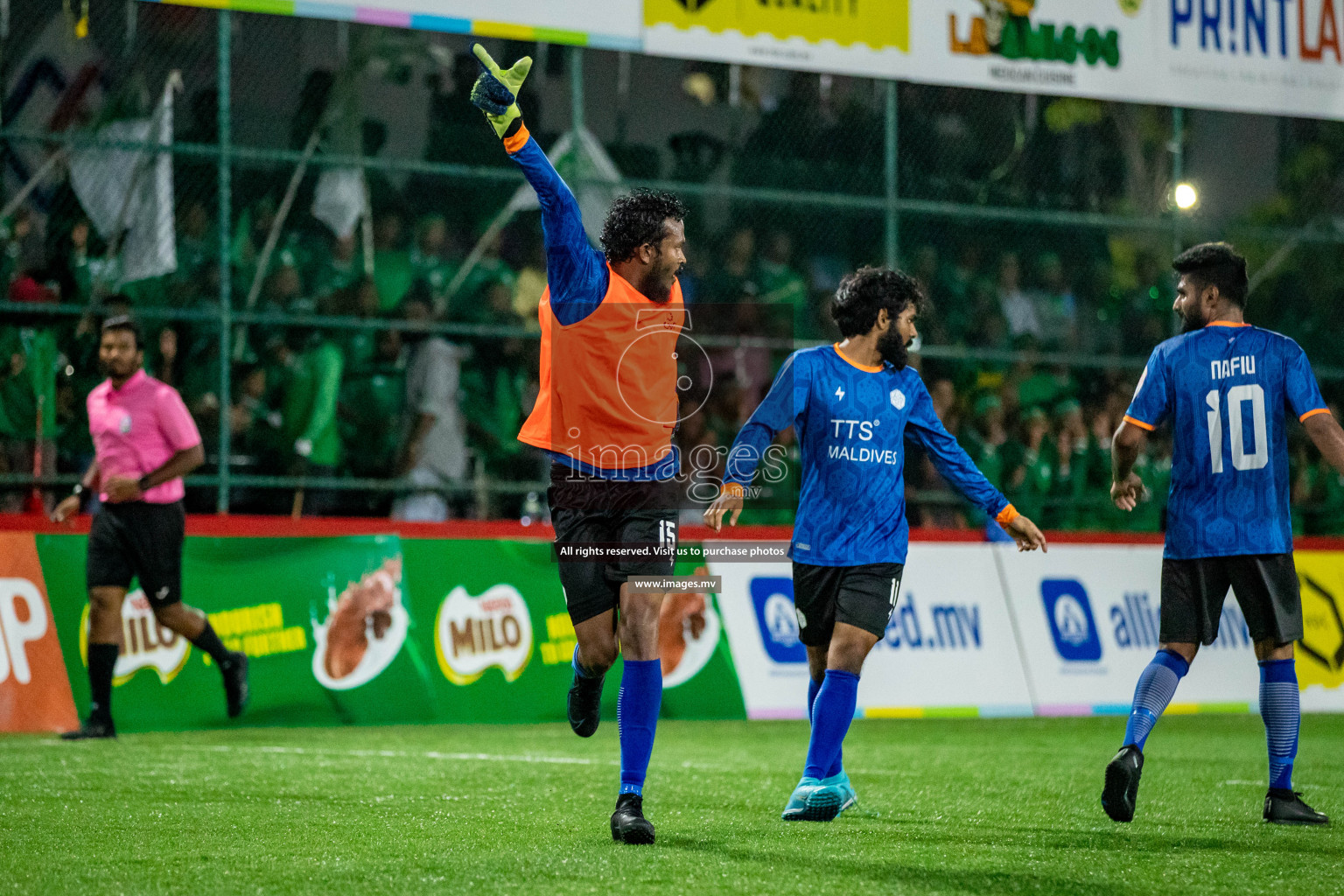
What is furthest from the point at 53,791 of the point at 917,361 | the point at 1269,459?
the point at 917,361

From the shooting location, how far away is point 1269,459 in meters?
6.27

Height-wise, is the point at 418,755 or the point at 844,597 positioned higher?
the point at 844,597

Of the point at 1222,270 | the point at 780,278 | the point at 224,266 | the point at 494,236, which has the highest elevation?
the point at 494,236

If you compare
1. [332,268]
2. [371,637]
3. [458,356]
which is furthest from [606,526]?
[332,268]

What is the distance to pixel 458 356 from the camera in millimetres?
12750

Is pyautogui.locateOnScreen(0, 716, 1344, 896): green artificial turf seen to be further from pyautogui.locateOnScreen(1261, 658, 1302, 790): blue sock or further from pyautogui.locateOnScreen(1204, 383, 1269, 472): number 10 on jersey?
pyautogui.locateOnScreen(1204, 383, 1269, 472): number 10 on jersey

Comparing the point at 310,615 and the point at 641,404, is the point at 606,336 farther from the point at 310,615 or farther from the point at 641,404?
the point at 310,615

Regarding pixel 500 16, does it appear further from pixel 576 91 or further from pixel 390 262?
pixel 390 262

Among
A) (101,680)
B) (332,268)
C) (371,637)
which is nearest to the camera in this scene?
(101,680)

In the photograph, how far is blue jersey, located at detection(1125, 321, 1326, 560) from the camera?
20.5 feet

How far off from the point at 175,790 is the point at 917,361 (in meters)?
8.44

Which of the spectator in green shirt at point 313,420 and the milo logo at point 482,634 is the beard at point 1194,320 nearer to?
the milo logo at point 482,634

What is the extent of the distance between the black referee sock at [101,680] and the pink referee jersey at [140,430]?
2.86ft

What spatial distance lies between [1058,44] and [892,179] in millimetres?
1803
